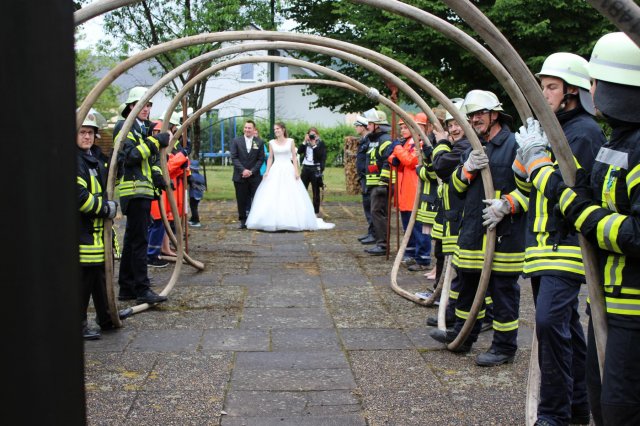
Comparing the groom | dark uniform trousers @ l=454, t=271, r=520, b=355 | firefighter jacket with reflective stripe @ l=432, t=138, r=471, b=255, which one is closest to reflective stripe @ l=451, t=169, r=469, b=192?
firefighter jacket with reflective stripe @ l=432, t=138, r=471, b=255

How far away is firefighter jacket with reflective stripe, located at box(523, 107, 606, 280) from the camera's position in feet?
12.7

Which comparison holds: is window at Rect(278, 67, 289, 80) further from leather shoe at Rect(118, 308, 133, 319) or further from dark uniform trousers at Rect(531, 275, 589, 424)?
dark uniform trousers at Rect(531, 275, 589, 424)

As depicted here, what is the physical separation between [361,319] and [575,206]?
410 centimetres

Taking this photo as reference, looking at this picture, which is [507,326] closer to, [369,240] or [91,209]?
[91,209]

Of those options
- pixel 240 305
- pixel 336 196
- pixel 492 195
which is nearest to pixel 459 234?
pixel 492 195

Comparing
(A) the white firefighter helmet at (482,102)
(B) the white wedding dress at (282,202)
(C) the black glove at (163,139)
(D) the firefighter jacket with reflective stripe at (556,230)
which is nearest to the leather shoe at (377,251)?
(B) the white wedding dress at (282,202)

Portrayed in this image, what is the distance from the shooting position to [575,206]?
115 inches

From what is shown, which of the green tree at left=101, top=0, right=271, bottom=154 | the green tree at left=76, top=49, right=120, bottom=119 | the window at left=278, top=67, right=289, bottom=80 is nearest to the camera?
the green tree at left=101, top=0, right=271, bottom=154

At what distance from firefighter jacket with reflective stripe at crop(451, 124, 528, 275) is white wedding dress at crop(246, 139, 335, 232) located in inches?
324

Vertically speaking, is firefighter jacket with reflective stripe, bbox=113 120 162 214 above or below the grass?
above

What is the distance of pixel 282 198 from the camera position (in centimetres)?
Answer: 1384

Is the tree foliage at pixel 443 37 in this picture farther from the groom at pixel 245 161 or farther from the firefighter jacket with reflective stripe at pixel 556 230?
the firefighter jacket with reflective stripe at pixel 556 230

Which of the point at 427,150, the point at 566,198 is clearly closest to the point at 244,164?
the point at 427,150

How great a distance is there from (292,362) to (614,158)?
3.17 meters
